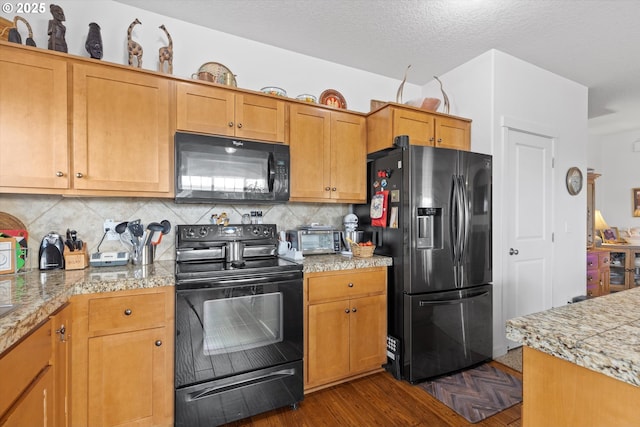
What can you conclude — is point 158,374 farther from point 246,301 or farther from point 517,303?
point 517,303

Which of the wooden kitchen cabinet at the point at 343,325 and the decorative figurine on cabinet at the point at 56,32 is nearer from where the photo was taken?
the decorative figurine on cabinet at the point at 56,32

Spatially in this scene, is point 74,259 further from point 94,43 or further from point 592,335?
point 592,335

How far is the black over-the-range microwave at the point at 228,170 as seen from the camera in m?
1.99

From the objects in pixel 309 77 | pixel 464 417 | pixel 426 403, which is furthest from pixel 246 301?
pixel 309 77

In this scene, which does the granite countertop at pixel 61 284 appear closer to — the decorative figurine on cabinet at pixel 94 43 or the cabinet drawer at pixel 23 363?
the cabinet drawer at pixel 23 363

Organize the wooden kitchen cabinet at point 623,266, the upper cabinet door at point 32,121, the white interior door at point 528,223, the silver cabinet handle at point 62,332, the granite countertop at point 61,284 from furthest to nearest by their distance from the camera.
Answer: the wooden kitchen cabinet at point 623,266
the white interior door at point 528,223
the upper cabinet door at point 32,121
the silver cabinet handle at point 62,332
the granite countertop at point 61,284

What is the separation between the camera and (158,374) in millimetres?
1663

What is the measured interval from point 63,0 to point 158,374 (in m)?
2.55

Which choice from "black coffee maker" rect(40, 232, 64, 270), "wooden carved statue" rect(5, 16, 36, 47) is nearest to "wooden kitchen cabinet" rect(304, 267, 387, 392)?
"black coffee maker" rect(40, 232, 64, 270)

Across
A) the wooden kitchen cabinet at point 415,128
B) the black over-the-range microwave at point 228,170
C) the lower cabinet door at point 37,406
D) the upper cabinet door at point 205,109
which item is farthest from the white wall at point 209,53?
the lower cabinet door at point 37,406

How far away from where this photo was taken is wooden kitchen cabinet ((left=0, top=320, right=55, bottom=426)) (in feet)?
3.05

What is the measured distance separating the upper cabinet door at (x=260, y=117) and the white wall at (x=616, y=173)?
6130mm

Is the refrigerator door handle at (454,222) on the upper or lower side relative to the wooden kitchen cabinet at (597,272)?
upper

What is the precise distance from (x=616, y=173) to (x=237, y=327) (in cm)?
688
